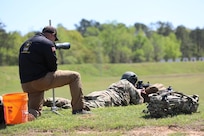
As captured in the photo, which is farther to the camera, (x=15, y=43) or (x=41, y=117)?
(x=15, y=43)

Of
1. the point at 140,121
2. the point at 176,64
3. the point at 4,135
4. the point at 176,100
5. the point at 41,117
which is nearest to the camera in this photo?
the point at 4,135

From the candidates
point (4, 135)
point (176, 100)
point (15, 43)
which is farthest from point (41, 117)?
point (15, 43)

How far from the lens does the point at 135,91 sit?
10148 millimetres

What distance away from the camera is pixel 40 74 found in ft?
25.0

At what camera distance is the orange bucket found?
6883mm

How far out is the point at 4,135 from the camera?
614cm

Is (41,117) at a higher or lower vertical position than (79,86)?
lower

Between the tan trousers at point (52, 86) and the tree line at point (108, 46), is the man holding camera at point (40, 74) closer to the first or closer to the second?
the tan trousers at point (52, 86)

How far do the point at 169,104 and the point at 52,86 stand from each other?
2.32 metres

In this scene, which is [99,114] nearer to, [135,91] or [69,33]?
[135,91]

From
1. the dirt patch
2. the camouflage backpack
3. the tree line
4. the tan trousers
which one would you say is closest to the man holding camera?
the tan trousers

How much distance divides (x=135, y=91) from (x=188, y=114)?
2.96 metres

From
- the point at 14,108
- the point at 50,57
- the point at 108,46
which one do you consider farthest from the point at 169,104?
the point at 108,46

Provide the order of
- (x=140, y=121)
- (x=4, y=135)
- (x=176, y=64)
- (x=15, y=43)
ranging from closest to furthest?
(x=4, y=135) < (x=140, y=121) < (x=15, y=43) < (x=176, y=64)
